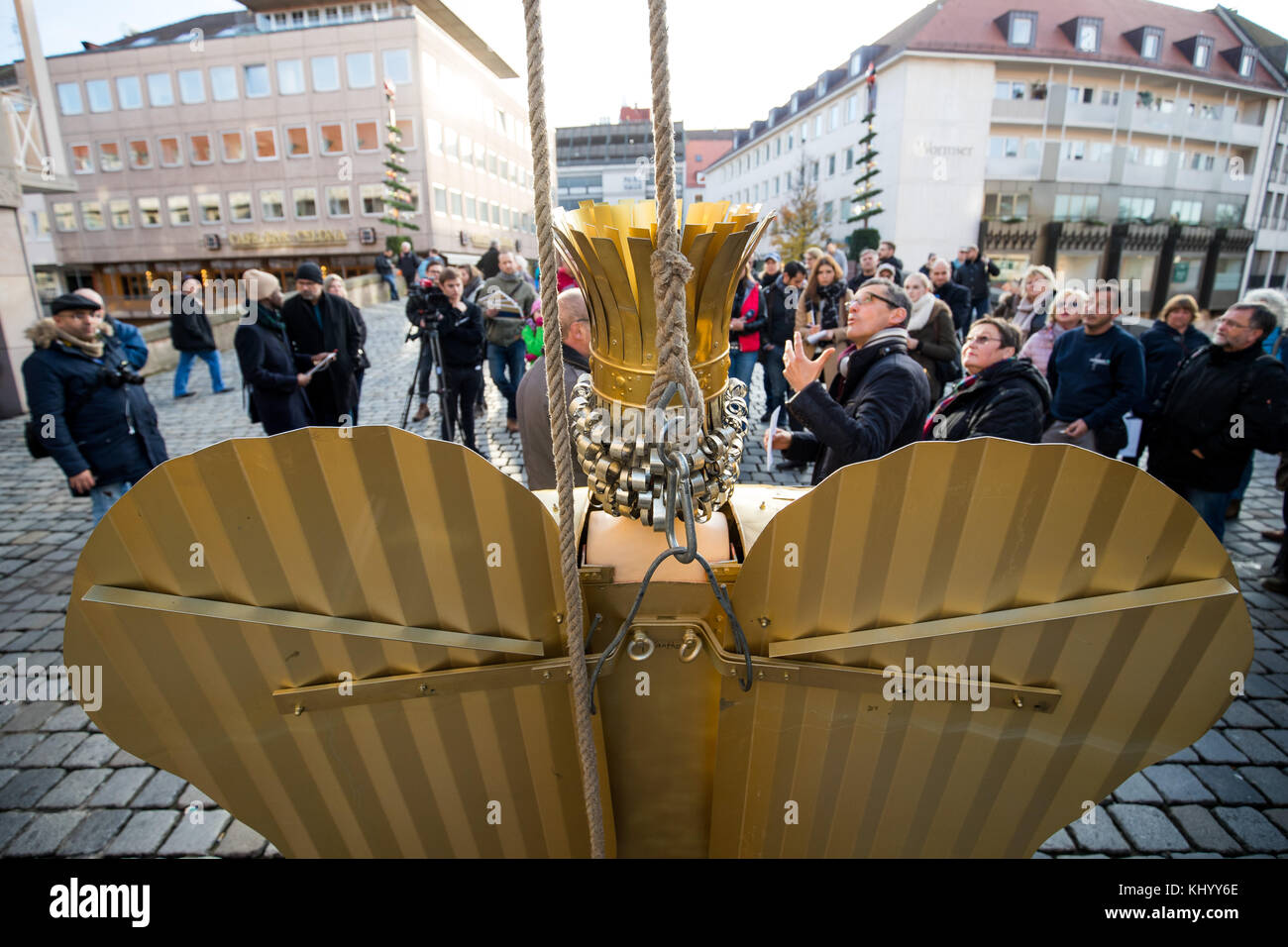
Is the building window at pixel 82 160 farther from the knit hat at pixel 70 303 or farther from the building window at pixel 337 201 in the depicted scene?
the knit hat at pixel 70 303

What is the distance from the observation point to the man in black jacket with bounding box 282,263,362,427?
6160 mm

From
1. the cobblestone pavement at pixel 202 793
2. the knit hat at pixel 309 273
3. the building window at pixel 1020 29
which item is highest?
the building window at pixel 1020 29

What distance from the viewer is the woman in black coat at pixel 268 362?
5371 mm

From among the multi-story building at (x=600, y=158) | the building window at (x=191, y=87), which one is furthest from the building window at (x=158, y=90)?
the multi-story building at (x=600, y=158)

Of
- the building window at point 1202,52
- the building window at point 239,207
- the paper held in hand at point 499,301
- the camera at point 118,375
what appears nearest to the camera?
the camera at point 118,375

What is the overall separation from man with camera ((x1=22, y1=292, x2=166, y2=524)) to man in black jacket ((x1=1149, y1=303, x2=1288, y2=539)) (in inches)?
296

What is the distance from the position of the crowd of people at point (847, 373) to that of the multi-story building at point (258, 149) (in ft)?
107

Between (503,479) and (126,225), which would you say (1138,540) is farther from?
(126,225)

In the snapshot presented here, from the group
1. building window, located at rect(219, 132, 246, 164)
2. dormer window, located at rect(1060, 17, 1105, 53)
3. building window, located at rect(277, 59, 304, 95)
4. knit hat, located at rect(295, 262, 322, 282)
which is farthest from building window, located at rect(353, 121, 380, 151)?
Answer: dormer window, located at rect(1060, 17, 1105, 53)

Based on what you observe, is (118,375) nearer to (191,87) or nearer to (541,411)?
(541,411)

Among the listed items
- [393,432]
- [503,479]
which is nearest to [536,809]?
[503,479]

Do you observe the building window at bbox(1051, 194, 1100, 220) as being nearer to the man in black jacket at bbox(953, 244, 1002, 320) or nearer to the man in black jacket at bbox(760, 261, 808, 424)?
the man in black jacket at bbox(953, 244, 1002, 320)

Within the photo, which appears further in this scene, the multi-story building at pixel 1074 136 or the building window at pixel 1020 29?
the multi-story building at pixel 1074 136

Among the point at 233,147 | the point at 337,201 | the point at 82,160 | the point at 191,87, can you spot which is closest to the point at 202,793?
the point at 337,201
